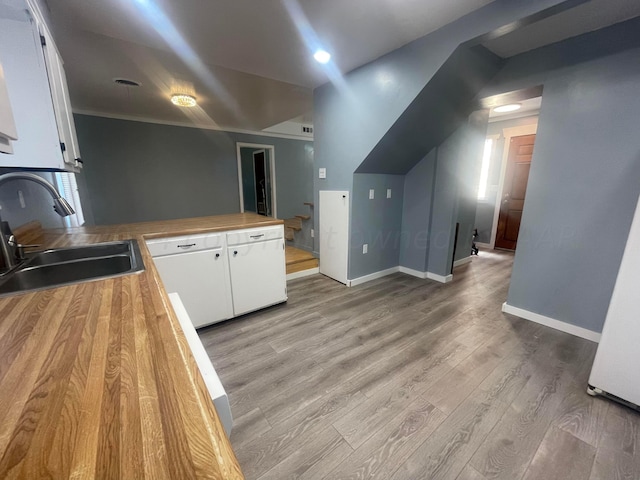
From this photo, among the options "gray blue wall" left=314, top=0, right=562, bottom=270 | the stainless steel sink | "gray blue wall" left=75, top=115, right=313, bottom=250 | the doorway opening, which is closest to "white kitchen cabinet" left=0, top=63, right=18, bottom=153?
the stainless steel sink

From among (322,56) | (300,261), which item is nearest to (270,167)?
(300,261)

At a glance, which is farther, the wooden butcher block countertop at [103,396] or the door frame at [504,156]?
the door frame at [504,156]

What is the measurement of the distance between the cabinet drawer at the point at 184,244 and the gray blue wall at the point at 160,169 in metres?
2.07

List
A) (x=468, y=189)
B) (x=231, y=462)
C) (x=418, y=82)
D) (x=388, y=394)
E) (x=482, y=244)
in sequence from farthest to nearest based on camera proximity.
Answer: (x=482, y=244) < (x=468, y=189) < (x=418, y=82) < (x=388, y=394) < (x=231, y=462)

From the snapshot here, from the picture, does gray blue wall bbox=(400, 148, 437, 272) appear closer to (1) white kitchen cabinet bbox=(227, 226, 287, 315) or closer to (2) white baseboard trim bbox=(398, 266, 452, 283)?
(2) white baseboard trim bbox=(398, 266, 452, 283)

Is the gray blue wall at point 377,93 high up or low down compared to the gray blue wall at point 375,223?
up

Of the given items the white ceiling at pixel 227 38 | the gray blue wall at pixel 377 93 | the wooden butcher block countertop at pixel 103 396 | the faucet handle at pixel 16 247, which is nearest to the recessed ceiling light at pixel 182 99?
the white ceiling at pixel 227 38

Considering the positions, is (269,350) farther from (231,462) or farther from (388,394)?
(231,462)

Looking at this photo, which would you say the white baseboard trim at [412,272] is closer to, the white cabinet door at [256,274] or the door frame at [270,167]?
the white cabinet door at [256,274]

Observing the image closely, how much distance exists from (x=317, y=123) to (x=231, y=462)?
3.28 meters

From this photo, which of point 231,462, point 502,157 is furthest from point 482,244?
point 231,462

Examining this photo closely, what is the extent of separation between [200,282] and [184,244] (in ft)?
1.10

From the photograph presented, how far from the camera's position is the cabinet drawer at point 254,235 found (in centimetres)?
216

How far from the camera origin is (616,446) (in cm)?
122
